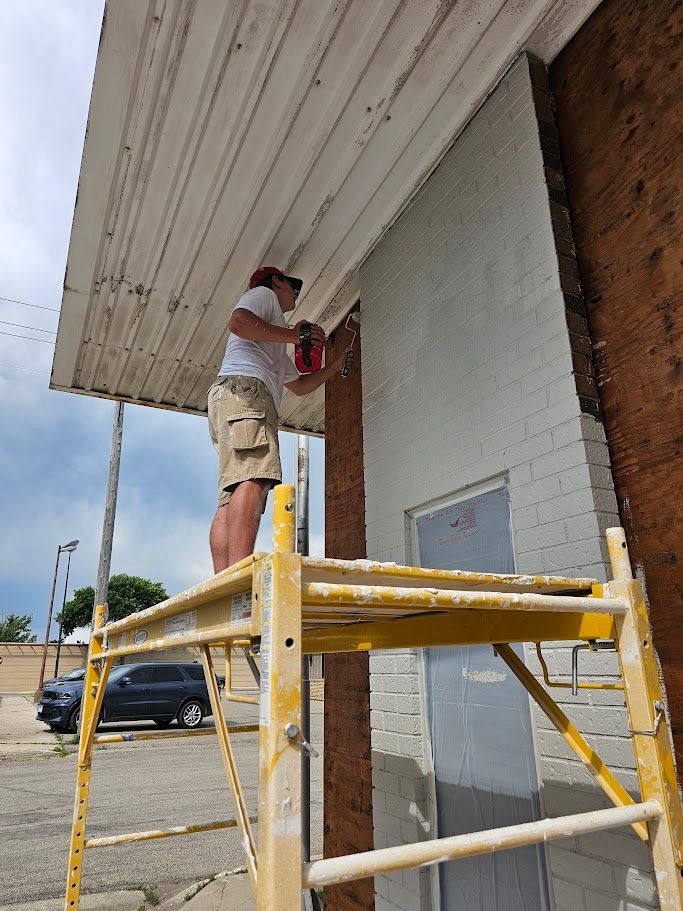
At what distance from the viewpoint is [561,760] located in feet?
6.37

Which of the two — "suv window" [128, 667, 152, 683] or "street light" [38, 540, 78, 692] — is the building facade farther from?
"street light" [38, 540, 78, 692]

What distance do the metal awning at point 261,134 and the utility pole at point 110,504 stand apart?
6.40 m

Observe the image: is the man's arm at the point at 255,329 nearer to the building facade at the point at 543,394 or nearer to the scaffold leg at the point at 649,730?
the building facade at the point at 543,394

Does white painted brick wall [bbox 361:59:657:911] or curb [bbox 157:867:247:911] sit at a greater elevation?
white painted brick wall [bbox 361:59:657:911]

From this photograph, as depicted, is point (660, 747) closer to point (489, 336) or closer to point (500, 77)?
point (489, 336)

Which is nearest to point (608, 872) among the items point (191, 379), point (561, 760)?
point (561, 760)

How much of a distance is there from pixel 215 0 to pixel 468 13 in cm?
103

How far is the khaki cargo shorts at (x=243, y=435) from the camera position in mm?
2406

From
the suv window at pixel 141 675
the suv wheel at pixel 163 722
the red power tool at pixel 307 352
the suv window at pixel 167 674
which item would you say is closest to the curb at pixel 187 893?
the red power tool at pixel 307 352

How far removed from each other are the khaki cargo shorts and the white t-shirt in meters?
0.08

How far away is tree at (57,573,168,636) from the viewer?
42.3m

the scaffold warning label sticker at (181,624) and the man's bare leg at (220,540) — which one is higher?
the man's bare leg at (220,540)

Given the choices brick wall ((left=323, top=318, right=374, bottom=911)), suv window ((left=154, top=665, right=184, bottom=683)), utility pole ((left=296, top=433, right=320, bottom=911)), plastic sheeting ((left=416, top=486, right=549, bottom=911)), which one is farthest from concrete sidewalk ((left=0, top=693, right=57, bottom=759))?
plastic sheeting ((left=416, top=486, right=549, bottom=911))

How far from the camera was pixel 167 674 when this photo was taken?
1314 centimetres
